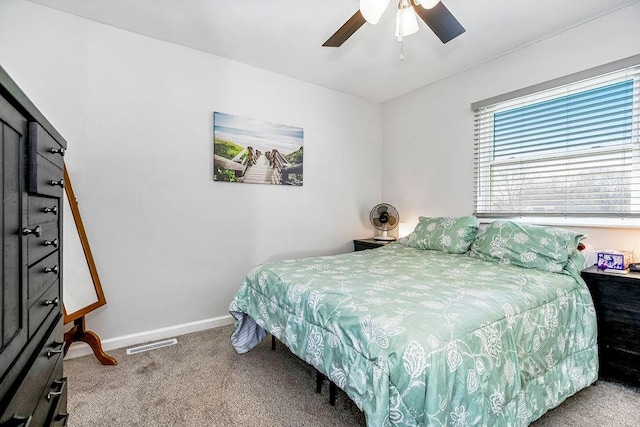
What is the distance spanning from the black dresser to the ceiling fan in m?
1.62

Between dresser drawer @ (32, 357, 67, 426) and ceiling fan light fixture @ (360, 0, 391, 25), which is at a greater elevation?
ceiling fan light fixture @ (360, 0, 391, 25)

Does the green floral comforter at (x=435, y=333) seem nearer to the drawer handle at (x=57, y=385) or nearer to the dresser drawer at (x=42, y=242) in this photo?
the drawer handle at (x=57, y=385)

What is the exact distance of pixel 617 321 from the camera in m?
1.85

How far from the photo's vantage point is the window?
2176mm

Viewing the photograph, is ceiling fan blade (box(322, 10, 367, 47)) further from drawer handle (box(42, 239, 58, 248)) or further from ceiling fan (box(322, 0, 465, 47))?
drawer handle (box(42, 239, 58, 248))

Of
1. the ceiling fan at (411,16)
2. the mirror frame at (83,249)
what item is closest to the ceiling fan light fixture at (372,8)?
the ceiling fan at (411,16)

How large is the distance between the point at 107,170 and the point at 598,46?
12.7 ft

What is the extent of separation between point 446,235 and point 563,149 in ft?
3.75

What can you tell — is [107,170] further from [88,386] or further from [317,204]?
[317,204]

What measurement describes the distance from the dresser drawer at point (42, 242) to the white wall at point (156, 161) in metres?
1.28

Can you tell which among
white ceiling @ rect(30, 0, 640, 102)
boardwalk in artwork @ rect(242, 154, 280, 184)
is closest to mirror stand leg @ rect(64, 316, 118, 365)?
boardwalk in artwork @ rect(242, 154, 280, 184)

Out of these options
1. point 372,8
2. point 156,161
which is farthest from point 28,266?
point 156,161

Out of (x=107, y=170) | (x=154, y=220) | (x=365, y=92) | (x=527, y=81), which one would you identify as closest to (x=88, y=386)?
(x=154, y=220)

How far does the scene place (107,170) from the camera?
7.82 feet
